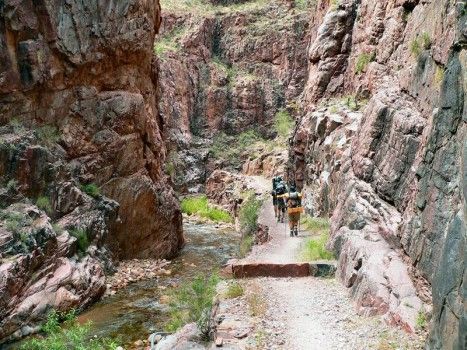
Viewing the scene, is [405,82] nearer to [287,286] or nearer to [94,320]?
[287,286]

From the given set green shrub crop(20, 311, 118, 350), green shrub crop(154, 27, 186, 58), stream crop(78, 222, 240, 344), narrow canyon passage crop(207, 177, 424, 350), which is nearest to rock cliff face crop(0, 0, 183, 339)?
stream crop(78, 222, 240, 344)

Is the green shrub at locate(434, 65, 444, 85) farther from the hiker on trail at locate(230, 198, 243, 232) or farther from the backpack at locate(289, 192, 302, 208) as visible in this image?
the hiker on trail at locate(230, 198, 243, 232)

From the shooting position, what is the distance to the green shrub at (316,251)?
14.0 m

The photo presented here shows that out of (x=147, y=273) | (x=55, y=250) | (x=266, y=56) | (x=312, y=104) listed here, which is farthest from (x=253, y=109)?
(x=55, y=250)

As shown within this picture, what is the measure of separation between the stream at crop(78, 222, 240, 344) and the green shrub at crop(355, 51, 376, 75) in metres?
11.4

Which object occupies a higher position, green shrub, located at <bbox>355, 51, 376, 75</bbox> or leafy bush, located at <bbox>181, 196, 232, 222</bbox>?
green shrub, located at <bbox>355, 51, 376, 75</bbox>

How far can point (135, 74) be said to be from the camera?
2427 centimetres

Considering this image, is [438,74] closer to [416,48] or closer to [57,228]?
[416,48]

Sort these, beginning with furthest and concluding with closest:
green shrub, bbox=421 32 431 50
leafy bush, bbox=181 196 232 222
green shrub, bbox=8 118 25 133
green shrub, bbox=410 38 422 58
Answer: leafy bush, bbox=181 196 232 222 → green shrub, bbox=8 118 25 133 → green shrub, bbox=410 38 422 58 → green shrub, bbox=421 32 431 50

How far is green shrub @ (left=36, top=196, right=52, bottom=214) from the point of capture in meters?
18.0

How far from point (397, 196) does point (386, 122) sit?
262 centimetres

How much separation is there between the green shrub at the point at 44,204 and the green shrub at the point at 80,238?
1261 mm

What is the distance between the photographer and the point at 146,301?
17422mm

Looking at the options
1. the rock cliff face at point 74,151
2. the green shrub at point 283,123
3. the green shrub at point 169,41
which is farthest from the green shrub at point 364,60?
the green shrub at point 169,41
